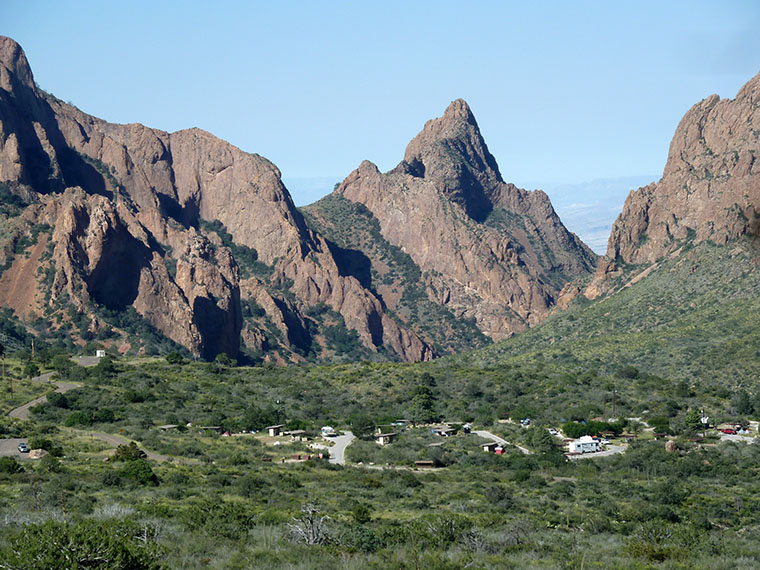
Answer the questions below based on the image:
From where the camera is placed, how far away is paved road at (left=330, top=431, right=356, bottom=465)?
7431cm

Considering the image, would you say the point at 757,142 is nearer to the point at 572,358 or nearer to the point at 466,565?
the point at 572,358

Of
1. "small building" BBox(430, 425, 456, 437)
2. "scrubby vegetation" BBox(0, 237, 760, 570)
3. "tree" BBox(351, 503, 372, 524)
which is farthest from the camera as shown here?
"small building" BBox(430, 425, 456, 437)

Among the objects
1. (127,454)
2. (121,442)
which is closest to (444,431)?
(121,442)

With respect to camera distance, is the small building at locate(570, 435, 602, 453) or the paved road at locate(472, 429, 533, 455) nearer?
the small building at locate(570, 435, 602, 453)

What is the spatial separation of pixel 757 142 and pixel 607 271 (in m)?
34.8

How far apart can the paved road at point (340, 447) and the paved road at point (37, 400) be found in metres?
24.5

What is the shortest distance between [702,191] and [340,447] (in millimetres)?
119960

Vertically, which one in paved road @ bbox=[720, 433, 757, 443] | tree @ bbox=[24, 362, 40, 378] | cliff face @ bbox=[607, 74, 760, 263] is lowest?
paved road @ bbox=[720, 433, 757, 443]

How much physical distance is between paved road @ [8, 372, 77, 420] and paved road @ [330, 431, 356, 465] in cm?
2449

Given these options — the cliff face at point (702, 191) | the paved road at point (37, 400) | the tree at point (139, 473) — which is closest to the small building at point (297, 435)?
the paved road at point (37, 400)

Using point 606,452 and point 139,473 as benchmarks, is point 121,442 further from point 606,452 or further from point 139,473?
point 606,452

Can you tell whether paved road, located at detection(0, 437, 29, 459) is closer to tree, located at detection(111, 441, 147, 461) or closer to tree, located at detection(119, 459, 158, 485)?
tree, located at detection(111, 441, 147, 461)

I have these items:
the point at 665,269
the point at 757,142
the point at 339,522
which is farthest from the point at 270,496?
the point at 757,142

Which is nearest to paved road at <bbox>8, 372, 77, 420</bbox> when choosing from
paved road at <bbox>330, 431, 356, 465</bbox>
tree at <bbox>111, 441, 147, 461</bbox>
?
tree at <bbox>111, 441, 147, 461</bbox>
